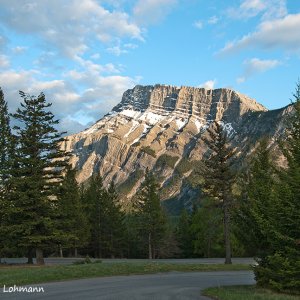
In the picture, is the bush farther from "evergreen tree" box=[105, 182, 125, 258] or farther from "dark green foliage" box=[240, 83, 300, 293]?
"evergreen tree" box=[105, 182, 125, 258]

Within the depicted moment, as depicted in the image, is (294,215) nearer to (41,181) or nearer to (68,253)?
(41,181)

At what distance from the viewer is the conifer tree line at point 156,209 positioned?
17828mm

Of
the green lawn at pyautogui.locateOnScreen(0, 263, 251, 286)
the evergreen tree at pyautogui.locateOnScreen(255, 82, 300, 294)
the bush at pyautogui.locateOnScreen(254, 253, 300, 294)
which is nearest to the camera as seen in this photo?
the bush at pyautogui.locateOnScreen(254, 253, 300, 294)

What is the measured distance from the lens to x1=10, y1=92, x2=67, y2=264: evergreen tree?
3369cm

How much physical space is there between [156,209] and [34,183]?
111 ft

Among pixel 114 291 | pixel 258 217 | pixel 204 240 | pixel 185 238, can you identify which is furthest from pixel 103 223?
pixel 258 217

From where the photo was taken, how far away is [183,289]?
63.0ft

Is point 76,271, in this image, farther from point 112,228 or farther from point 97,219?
point 112,228

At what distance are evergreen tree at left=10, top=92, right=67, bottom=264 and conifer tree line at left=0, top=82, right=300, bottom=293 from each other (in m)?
0.08

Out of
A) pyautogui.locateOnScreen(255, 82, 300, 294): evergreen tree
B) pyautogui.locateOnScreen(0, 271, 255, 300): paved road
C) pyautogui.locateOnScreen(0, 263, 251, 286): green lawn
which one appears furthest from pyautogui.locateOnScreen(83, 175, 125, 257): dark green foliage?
pyautogui.locateOnScreen(255, 82, 300, 294): evergreen tree

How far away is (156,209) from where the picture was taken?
65.6m

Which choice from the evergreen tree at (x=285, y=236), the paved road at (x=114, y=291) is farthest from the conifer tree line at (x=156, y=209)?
the paved road at (x=114, y=291)

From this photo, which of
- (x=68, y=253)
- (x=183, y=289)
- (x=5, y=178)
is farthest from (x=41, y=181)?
(x=68, y=253)

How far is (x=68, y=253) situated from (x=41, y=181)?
38219 millimetres
